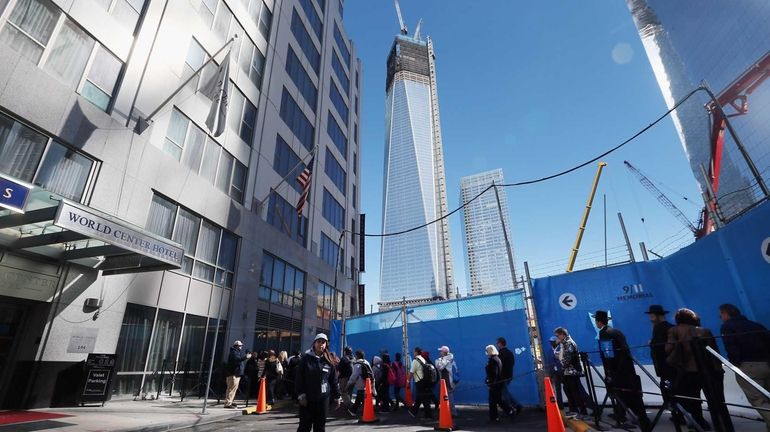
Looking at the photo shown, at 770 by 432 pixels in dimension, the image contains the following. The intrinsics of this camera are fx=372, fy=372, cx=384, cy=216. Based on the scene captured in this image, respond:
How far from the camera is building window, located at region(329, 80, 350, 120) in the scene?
3342cm

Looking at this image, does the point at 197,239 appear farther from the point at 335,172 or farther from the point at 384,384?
the point at 335,172

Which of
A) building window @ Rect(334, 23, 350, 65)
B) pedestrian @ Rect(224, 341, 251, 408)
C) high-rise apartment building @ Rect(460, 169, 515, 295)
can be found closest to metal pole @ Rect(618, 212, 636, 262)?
pedestrian @ Rect(224, 341, 251, 408)

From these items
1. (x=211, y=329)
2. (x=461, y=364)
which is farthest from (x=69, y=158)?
(x=461, y=364)

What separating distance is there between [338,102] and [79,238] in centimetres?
2862

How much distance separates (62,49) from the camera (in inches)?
A: 412

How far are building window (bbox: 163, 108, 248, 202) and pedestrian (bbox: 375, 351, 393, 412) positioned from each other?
10.6 metres

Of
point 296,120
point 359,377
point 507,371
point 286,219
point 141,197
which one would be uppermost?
point 296,120

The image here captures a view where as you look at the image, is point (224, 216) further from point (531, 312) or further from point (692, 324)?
point (692, 324)

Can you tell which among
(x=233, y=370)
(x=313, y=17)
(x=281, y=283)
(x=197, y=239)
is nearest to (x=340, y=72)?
(x=313, y=17)

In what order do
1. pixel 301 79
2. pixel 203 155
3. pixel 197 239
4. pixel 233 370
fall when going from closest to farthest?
pixel 233 370 → pixel 197 239 → pixel 203 155 → pixel 301 79

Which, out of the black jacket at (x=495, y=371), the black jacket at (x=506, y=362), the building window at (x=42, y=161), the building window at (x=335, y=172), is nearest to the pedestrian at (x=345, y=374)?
the black jacket at (x=495, y=371)

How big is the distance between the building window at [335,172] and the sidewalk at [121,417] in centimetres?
2150

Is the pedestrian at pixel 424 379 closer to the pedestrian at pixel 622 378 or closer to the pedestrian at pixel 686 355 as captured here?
the pedestrian at pixel 622 378

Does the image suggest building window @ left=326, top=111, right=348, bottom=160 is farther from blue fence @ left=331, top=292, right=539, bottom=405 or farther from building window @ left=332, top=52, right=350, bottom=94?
blue fence @ left=331, top=292, right=539, bottom=405
